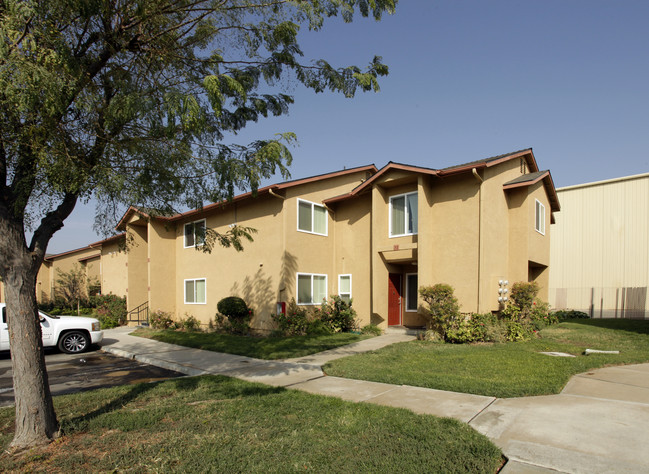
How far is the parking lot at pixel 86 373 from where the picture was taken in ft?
28.3

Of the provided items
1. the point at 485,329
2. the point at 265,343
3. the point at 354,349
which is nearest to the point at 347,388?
the point at 354,349

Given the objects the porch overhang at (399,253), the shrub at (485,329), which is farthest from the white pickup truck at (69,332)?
the shrub at (485,329)

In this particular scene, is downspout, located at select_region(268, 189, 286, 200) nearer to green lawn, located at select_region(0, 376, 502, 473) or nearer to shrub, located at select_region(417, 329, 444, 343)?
shrub, located at select_region(417, 329, 444, 343)

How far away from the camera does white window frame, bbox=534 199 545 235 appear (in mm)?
16316

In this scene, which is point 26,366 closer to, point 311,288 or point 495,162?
point 311,288

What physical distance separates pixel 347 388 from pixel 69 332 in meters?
10.2

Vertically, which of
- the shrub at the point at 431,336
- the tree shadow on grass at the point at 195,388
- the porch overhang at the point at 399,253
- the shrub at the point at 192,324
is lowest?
the shrub at the point at 192,324

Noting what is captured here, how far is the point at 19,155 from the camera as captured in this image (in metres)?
5.68

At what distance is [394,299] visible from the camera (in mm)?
16359

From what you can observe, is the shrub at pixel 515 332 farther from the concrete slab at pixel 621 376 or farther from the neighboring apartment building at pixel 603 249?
the neighboring apartment building at pixel 603 249

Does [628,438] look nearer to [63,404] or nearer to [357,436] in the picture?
[357,436]

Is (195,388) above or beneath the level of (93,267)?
beneath

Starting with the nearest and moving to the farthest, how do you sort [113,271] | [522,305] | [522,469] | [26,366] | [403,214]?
[522,469] → [26,366] → [522,305] → [403,214] → [113,271]

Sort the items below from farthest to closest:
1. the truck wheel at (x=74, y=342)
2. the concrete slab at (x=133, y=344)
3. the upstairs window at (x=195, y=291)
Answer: the upstairs window at (x=195, y=291) → the concrete slab at (x=133, y=344) → the truck wheel at (x=74, y=342)
